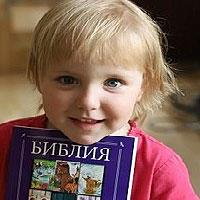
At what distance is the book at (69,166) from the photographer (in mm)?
865

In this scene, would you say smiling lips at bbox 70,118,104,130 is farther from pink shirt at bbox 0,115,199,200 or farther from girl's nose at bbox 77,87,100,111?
pink shirt at bbox 0,115,199,200

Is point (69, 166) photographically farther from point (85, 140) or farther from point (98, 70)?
point (98, 70)

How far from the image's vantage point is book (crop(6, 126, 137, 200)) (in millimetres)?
865

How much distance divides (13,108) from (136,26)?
53.4 inches

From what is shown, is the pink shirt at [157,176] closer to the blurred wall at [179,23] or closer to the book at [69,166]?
the book at [69,166]

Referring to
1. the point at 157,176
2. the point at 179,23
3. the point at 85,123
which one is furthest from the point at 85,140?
the point at 179,23

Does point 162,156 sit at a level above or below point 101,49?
below

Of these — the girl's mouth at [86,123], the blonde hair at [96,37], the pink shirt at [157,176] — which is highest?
the blonde hair at [96,37]

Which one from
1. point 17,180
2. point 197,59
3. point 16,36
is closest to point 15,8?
point 16,36

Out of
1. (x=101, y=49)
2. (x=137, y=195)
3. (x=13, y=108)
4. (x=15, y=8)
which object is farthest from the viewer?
(x=15, y=8)

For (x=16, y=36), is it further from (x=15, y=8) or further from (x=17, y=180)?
(x=17, y=180)

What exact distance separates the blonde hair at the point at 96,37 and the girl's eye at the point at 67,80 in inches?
0.9

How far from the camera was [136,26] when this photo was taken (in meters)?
0.83

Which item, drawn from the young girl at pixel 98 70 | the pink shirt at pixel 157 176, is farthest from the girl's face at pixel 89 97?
the pink shirt at pixel 157 176
